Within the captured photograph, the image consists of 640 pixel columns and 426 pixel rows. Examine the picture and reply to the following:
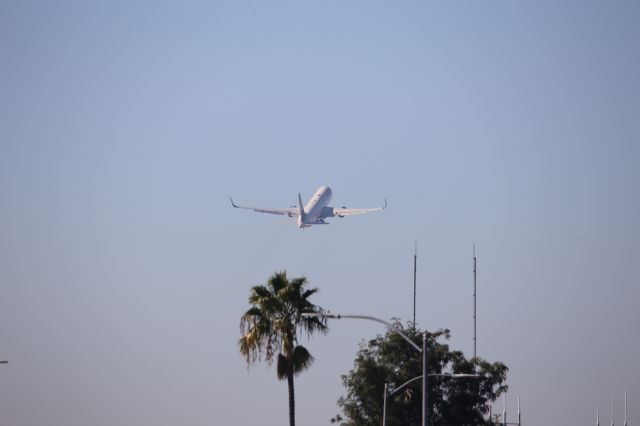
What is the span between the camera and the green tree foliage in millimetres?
92250

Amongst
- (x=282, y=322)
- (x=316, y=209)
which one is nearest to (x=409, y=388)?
(x=282, y=322)

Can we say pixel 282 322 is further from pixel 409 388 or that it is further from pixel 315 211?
pixel 315 211

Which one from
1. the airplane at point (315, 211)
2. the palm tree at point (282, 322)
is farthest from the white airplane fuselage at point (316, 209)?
the palm tree at point (282, 322)

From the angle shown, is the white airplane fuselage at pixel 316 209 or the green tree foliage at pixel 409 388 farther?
the white airplane fuselage at pixel 316 209

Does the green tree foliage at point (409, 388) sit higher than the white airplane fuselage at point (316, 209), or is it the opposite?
the white airplane fuselage at point (316, 209)

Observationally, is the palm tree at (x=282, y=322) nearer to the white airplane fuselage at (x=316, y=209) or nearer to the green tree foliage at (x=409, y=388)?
the green tree foliage at (x=409, y=388)

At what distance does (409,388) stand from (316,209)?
5762 cm

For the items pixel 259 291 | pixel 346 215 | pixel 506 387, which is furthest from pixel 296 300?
pixel 346 215

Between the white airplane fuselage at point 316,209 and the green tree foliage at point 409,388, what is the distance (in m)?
40.8

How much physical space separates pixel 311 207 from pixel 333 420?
2365 inches

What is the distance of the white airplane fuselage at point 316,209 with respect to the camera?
136 meters

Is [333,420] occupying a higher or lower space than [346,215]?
lower

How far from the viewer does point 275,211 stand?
481 ft

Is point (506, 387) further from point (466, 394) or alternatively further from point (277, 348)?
point (277, 348)
